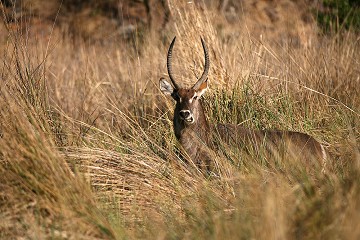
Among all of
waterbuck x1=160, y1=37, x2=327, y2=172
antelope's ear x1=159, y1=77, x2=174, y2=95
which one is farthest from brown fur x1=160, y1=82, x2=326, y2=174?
antelope's ear x1=159, y1=77, x2=174, y2=95

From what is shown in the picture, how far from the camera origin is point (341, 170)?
4.91 meters

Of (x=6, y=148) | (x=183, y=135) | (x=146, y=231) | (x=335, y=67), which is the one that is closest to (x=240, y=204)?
(x=146, y=231)

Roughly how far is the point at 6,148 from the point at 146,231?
104cm

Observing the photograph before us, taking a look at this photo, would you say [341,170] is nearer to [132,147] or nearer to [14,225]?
[132,147]

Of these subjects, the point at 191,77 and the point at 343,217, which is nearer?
the point at 343,217

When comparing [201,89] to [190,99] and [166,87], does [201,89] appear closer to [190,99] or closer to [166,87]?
[190,99]

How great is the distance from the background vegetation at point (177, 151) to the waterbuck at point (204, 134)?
15 centimetres

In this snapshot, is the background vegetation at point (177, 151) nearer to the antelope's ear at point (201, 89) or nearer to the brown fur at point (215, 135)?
the brown fur at point (215, 135)

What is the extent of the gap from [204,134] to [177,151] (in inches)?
24.8

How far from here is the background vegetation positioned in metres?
3.92

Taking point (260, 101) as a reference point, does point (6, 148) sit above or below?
above

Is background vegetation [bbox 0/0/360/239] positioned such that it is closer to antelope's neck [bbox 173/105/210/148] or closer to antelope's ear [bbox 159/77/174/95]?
antelope's neck [bbox 173/105/210/148]

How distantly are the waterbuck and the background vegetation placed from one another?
151mm

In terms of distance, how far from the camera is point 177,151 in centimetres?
603
